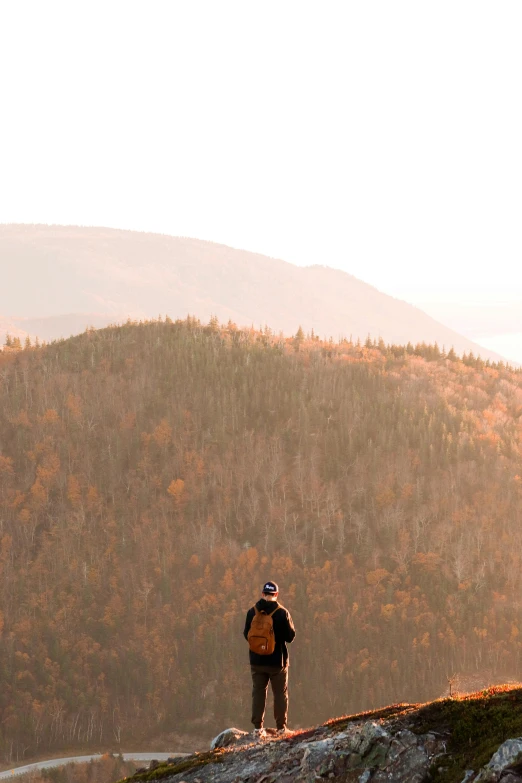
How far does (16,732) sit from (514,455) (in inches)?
2541

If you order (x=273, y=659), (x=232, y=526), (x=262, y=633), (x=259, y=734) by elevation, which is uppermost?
(x=262, y=633)

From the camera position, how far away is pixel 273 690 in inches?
777

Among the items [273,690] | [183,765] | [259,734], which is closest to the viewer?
[273,690]

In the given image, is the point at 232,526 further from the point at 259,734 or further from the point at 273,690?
the point at 273,690

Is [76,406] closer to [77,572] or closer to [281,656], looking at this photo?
[77,572]

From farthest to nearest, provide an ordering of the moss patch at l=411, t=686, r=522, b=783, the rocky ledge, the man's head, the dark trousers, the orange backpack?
the dark trousers → the orange backpack → the man's head → the moss patch at l=411, t=686, r=522, b=783 → the rocky ledge

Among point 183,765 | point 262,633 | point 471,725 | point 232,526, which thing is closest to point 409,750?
point 471,725

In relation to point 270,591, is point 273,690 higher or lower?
lower

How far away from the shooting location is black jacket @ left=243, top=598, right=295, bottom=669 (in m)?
19.3

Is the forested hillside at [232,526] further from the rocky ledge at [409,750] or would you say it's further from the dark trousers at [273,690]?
the rocky ledge at [409,750]

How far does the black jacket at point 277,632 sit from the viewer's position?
19266mm

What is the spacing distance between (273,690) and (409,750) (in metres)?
4.43

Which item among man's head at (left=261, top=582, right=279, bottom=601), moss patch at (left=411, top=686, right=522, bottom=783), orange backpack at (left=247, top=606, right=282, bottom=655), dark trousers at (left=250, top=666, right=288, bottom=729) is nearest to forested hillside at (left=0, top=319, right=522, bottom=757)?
dark trousers at (left=250, top=666, right=288, bottom=729)

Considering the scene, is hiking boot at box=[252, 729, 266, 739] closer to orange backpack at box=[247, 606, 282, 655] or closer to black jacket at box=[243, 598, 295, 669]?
black jacket at box=[243, 598, 295, 669]
